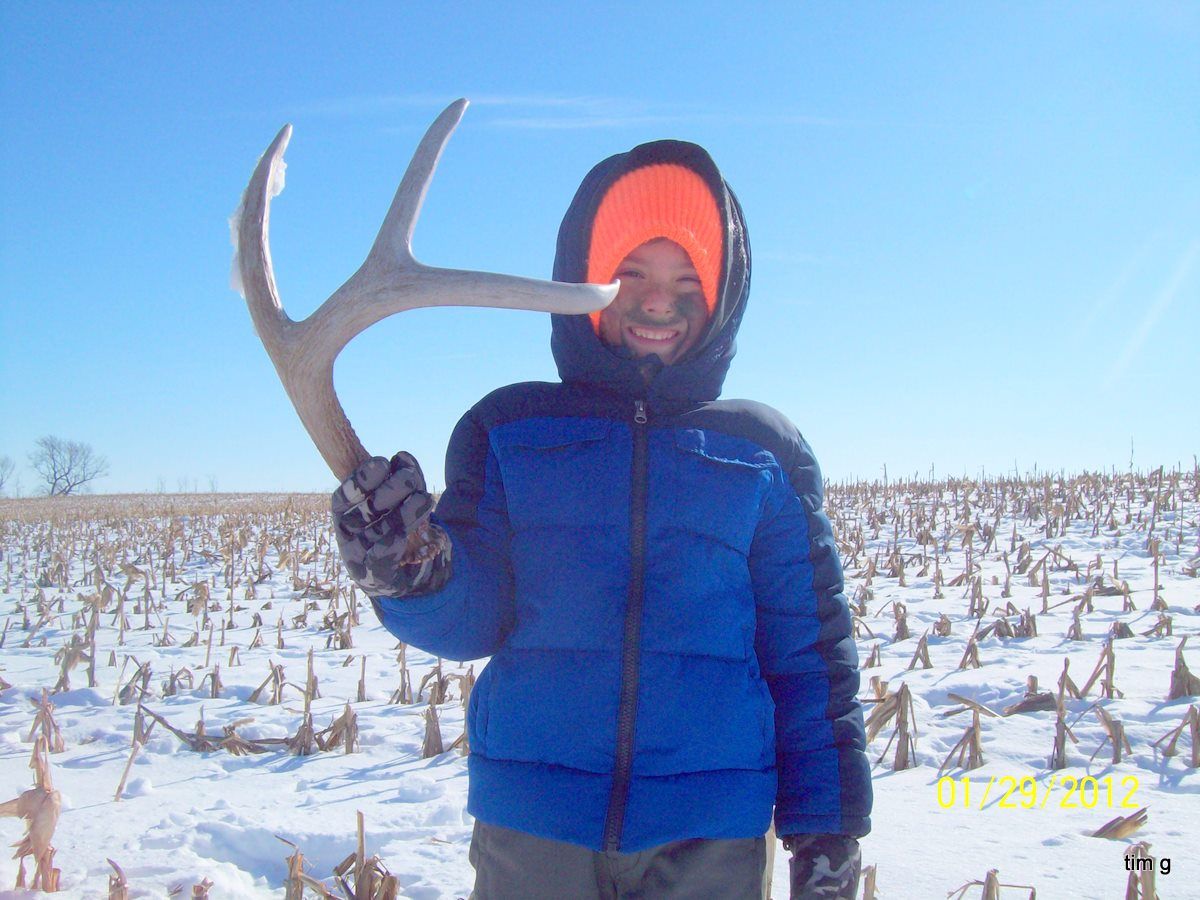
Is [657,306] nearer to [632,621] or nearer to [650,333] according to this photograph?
[650,333]

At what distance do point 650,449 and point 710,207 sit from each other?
2.41 feet

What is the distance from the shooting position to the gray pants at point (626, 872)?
1751mm

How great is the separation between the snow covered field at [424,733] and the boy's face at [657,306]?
1736mm

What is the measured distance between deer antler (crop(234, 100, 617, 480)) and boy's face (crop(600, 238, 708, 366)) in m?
0.69

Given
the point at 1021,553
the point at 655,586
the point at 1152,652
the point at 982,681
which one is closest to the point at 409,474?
the point at 655,586

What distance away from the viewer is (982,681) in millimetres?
4711

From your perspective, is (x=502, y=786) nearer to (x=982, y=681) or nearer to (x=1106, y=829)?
(x=1106, y=829)
